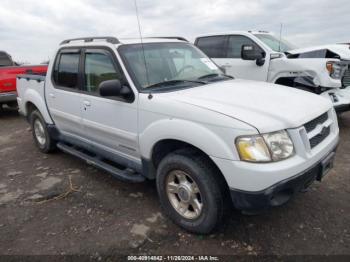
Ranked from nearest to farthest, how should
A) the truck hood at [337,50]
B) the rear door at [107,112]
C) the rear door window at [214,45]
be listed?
the rear door at [107,112], the truck hood at [337,50], the rear door window at [214,45]

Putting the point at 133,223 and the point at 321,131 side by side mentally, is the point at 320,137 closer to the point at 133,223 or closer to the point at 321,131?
the point at 321,131

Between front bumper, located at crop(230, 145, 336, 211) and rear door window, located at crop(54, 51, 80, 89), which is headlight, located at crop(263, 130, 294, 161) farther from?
rear door window, located at crop(54, 51, 80, 89)

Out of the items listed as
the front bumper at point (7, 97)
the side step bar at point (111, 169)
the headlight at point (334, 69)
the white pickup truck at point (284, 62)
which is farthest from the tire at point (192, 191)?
the front bumper at point (7, 97)

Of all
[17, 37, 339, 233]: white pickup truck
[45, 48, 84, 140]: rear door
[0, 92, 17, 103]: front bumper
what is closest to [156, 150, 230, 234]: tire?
[17, 37, 339, 233]: white pickup truck

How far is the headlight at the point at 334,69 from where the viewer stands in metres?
5.88

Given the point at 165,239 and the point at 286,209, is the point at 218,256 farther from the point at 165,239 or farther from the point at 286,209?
the point at 286,209

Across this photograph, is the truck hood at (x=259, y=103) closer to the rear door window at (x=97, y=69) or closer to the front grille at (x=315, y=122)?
the front grille at (x=315, y=122)

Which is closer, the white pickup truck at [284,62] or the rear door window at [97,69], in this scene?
the rear door window at [97,69]

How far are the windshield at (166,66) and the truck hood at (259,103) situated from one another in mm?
290

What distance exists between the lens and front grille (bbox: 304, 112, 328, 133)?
2887 millimetres

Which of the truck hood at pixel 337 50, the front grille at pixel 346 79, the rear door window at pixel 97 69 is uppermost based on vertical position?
the truck hood at pixel 337 50

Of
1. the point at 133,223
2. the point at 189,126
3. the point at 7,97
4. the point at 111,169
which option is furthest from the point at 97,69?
the point at 7,97

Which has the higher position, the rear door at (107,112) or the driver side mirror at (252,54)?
the driver side mirror at (252,54)

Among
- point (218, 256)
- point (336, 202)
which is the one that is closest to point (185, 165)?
point (218, 256)
